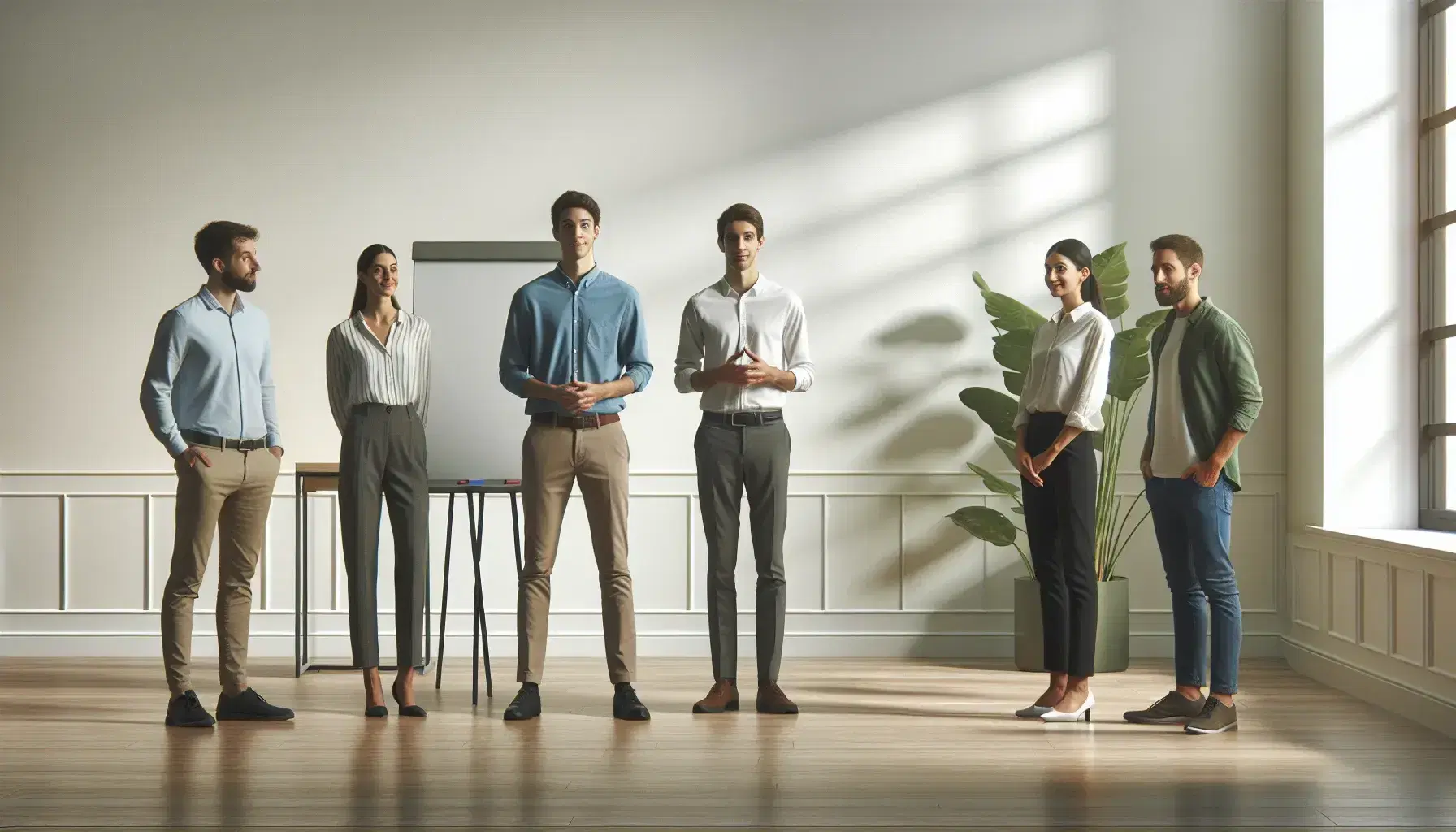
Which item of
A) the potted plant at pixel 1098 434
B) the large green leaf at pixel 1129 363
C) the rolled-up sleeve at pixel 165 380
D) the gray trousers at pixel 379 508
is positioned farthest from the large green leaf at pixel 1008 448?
the rolled-up sleeve at pixel 165 380

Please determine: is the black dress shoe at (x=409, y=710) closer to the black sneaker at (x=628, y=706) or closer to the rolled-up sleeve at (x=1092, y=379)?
the black sneaker at (x=628, y=706)

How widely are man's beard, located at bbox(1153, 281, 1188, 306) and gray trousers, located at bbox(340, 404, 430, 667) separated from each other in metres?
2.33

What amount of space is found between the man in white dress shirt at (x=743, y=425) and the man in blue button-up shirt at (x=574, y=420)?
23 centimetres

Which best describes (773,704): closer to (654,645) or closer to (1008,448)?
(654,645)

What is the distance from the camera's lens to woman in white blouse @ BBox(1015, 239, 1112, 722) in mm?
3621

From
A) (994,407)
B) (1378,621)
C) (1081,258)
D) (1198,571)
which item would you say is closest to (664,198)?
(994,407)

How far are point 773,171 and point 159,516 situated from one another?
3.05 m

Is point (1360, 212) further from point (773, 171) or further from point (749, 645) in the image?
point (749, 645)

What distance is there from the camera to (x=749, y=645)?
525cm

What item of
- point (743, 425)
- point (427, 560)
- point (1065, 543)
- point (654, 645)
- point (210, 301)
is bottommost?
point (654, 645)

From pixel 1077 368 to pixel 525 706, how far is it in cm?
199

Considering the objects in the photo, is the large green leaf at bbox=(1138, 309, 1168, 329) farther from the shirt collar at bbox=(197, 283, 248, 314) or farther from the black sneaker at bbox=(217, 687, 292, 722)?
the black sneaker at bbox=(217, 687, 292, 722)

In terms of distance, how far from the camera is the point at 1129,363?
15.8 feet

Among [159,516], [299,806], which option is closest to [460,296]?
[159,516]
